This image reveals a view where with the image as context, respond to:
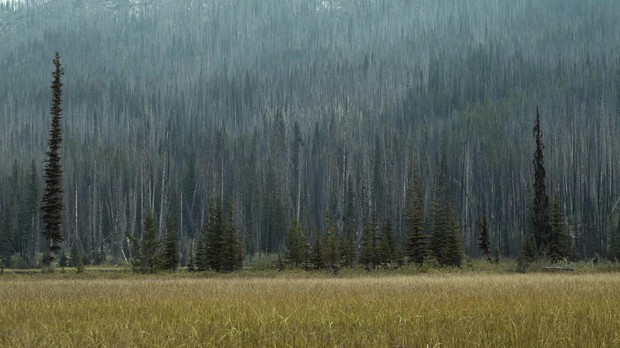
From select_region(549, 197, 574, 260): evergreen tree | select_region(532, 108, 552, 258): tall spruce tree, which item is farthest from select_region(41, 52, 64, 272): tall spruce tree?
select_region(549, 197, 574, 260): evergreen tree

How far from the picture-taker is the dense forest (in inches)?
2982

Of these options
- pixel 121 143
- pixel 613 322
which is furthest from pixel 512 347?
pixel 121 143

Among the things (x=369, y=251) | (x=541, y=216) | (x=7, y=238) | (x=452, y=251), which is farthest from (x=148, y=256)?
(x=7, y=238)

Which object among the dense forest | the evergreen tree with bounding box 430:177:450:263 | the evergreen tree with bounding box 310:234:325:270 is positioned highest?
the dense forest

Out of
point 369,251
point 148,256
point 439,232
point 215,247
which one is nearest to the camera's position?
point 148,256

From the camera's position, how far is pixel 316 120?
11206cm

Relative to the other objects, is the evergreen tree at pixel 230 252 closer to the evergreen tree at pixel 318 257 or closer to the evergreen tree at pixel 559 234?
the evergreen tree at pixel 318 257

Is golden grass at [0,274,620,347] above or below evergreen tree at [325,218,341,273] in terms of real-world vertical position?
above

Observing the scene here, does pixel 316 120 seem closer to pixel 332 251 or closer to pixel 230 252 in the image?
pixel 332 251

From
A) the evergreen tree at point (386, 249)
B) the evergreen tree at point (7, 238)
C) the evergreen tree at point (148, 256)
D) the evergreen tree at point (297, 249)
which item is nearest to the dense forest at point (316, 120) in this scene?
the evergreen tree at point (7, 238)

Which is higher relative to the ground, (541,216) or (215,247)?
(541,216)

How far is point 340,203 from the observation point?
80438 mm

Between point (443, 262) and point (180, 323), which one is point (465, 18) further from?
point (180, 323)

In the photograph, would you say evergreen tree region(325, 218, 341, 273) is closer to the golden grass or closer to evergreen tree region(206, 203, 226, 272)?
evergreen tree region(206, 203, 226, 272)
